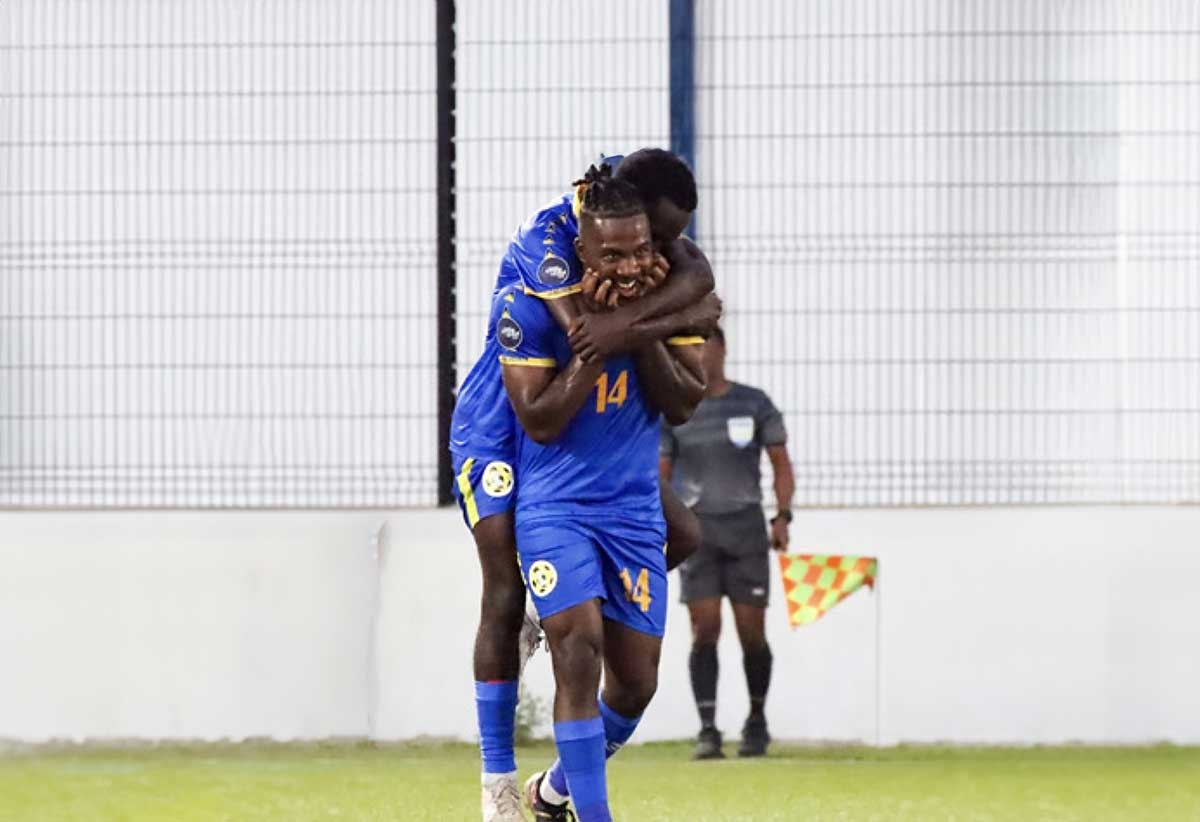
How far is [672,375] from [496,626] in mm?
1002

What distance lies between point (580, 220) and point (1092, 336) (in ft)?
Result: 20.6

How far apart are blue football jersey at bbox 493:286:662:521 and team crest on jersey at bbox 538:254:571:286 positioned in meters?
0.06

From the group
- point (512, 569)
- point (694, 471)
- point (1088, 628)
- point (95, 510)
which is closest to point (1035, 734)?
point (1088, 628)

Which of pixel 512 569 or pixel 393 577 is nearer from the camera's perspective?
pixel 512 569

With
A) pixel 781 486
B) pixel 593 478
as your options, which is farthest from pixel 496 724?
pixel 781 486

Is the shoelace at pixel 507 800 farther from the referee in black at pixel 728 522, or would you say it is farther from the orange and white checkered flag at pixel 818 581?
the orange and white checkered flag at pixel 818 581

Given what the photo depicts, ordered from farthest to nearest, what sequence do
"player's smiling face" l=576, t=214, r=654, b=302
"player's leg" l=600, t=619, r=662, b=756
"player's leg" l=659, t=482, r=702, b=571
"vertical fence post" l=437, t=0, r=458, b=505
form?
"vertical fence post" l=437, t=0, r=458, b=505, "player's leg" l=659, t=482, r=702, b=571, "player's leg" l=600, t=619, r=662, b=756, "player's smiling face" l=576, t=214, r=654, b=302

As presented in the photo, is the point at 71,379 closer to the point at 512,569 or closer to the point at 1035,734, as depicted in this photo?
the point at 1035,734

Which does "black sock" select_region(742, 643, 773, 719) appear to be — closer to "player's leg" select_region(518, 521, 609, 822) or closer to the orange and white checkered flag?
the orange and white checkered flag

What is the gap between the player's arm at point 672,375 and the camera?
645 cm

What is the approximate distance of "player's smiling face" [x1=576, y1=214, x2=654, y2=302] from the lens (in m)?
6.29

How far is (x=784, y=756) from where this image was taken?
37.1 feet

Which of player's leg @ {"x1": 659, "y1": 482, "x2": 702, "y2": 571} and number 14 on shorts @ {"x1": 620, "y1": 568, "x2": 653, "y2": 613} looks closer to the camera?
number 14 on shorts @ {"x1": 620, "y1": 568, "x2": 653, "y2": 613}

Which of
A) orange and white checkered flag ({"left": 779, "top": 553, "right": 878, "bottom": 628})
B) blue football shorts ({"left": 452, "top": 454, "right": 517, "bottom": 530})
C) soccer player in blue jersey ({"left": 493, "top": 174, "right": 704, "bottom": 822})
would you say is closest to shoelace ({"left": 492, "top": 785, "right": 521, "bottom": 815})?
soccer player in blue jersey ({"left": 493, "top": 174, "right": 704, "bottom": 822})
